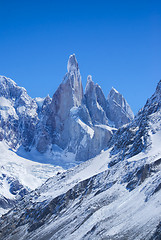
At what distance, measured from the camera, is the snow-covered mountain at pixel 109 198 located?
87000 millimetres

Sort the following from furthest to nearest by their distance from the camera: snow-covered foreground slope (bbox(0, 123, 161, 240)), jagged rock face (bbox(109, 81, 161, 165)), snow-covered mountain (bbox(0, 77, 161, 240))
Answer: jagged rock face (bbox(109, 81, 161, 165)) → snow-covered mountain (bbox(0, 77, 161, 240)) → snow-covered foreground slope (bbox(0, 123, 161, 240))

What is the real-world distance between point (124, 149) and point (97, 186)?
22380 mm

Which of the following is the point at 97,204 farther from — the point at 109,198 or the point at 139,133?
the point at 139,133

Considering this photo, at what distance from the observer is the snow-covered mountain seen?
87000 millimetres

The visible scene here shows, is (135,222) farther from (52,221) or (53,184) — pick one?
(53,184)

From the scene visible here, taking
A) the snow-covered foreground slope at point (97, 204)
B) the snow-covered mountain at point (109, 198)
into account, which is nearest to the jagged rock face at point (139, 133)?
the snow-covered mountain at point (109, 198)

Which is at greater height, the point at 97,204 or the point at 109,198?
the point at 97,204

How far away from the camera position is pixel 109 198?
108312 millimetres

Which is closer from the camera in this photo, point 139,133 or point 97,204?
point 97,204

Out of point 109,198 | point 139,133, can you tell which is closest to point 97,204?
point 109,198

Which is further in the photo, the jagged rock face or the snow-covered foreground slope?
the jagged rock face

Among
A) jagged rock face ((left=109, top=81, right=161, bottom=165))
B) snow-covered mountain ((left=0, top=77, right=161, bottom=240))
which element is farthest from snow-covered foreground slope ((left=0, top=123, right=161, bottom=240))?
jagged rock face ((left=109, top=81, right=161, bottom=165))

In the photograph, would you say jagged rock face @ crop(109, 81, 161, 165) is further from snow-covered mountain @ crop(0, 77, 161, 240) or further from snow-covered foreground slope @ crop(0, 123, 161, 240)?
snow-covered foreground slope @ crop(0, 123, 161, 240)

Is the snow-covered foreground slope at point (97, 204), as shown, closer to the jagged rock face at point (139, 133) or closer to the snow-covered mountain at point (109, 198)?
the snow-covered mountain at point (109, 198)
